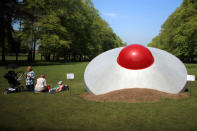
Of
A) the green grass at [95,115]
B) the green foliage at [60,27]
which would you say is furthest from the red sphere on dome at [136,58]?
the green foliage at [60,27]

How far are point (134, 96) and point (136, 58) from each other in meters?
2.17

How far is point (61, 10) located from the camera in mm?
38312

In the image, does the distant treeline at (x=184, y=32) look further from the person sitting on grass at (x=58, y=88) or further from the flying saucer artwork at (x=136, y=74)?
the person sitting on grass at (x=58, y=88)

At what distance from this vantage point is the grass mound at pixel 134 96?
9.60 metres

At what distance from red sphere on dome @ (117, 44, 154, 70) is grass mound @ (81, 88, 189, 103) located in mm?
1375

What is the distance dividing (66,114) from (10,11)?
416 centimetres

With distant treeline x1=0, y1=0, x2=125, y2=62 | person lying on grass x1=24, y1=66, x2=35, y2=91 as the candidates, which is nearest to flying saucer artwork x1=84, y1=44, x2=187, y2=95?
person lying on grass x1=24, y1=66, x2=35, y2=91

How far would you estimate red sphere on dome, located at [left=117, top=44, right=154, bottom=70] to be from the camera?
424 inches

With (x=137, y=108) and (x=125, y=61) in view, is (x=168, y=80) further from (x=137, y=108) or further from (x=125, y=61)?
(x=137, y=108)

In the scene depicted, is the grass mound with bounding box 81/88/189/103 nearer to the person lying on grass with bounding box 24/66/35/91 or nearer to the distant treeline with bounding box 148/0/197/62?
the person lying on grass with bounding box 24/66/35/91

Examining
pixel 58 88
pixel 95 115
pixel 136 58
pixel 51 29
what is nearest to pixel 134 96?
pixel 136 58

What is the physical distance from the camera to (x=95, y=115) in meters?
7.38

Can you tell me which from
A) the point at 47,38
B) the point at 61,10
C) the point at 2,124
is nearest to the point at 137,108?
the point at 2,124

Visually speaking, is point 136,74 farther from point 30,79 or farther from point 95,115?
point 30,79
